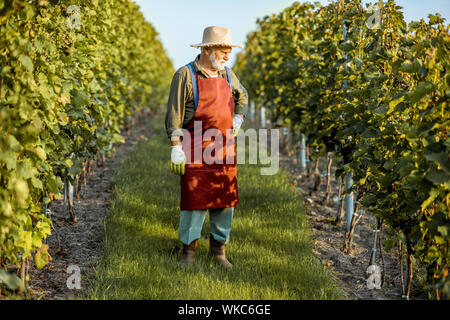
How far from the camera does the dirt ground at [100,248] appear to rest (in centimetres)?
327

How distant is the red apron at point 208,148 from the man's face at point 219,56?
100mm

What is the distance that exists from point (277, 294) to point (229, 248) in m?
0.93

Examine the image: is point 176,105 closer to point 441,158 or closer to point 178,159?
point 178,159

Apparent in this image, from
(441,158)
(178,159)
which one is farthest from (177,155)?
(441,158)

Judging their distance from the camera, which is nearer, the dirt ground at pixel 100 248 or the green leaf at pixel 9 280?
the green leaf at pixel 9 280

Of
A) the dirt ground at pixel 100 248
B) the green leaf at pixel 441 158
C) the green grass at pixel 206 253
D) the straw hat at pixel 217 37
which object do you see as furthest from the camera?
the straw hat at pixel 217 37

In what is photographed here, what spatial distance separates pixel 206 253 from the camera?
3771mm

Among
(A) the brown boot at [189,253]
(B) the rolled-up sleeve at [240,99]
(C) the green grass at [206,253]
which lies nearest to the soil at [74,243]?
(C) the green grass at [206,253]

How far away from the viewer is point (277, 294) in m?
2.99

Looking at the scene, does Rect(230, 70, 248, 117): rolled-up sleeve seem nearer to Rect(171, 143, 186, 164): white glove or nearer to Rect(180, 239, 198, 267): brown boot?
Rect(171, 143, 186, 164): white glove

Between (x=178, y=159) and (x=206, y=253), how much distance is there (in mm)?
906

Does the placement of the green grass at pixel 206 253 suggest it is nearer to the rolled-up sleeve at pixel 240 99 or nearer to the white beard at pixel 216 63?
the rolled-up sleeve at pixel 240 99

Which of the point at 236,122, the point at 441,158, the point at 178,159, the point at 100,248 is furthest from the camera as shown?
the point at 100,248

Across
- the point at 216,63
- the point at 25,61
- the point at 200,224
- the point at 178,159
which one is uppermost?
the point at 216,63
